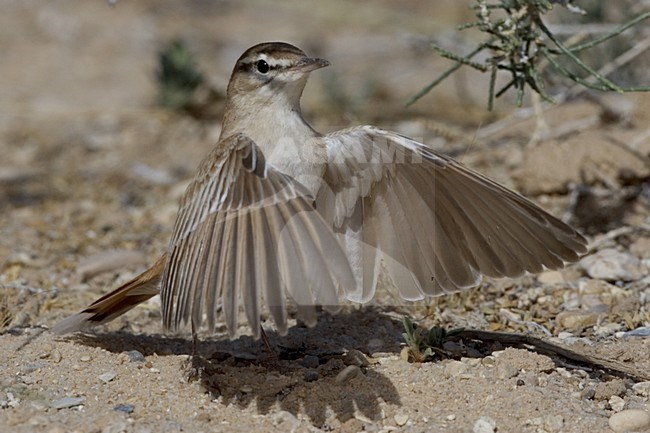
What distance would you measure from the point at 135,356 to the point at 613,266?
2.70 m

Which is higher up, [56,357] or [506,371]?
[56,357]

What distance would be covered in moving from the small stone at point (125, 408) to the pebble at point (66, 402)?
0.16m

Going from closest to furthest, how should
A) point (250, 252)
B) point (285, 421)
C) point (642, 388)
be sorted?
point (250, 252), point (285, 421), point (642, 388)

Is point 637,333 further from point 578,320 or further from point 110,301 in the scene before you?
point 110,301

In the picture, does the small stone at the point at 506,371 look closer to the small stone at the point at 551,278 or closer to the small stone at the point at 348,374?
the small stone at the point at 348,374

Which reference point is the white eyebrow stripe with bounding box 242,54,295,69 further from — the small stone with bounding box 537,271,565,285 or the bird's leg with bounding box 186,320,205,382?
the small stone with bounding box 537,271,565,285

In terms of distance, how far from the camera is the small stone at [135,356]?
432 centimetres

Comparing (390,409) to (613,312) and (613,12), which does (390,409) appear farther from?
(613,12)

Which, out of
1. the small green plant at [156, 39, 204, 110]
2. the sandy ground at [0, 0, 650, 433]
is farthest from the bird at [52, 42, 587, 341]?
the small green plant at [156, 39, 204, 110]

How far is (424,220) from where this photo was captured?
443 centimetres

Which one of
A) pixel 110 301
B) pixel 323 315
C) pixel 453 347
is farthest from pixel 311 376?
pixel 110 301

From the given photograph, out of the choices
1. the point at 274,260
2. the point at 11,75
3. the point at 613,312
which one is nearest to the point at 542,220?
the point at 613,312

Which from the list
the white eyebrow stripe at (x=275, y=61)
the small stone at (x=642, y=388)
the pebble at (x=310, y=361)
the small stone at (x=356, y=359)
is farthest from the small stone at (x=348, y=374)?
the white eyebrow stripe at (x=275, y=61)

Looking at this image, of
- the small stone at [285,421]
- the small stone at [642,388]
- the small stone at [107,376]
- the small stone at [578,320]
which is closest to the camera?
the small stone at [285,421]
